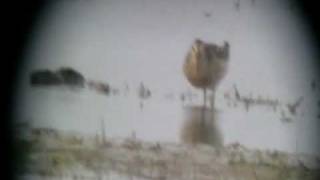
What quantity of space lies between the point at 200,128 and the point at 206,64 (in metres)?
0.13

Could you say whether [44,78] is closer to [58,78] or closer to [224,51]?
[58,78]

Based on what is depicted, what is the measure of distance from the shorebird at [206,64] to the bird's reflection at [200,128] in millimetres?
23

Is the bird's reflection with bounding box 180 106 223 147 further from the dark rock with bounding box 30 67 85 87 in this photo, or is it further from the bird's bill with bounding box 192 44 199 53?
the dark rock with bounding box 30 67 85 87

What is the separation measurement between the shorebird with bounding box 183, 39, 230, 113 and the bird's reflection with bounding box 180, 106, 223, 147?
23mm

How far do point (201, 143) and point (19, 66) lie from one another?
41 cm

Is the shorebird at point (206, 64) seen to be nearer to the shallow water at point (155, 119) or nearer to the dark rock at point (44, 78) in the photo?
the shallow water at point (155, 119)

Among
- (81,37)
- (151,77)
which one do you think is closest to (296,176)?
(151,77)

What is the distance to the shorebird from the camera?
1.35 meters

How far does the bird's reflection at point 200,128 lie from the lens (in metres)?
1.36

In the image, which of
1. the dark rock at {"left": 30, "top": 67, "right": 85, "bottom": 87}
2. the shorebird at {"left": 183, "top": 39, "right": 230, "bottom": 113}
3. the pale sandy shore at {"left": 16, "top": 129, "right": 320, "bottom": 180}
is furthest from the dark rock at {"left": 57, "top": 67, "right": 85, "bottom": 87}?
the shorebird at {"left": 183, "top": 39, "right": 230, "bottom": 113}

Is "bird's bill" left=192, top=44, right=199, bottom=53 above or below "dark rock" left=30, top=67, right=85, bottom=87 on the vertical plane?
above

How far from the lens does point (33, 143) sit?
55.1 inches

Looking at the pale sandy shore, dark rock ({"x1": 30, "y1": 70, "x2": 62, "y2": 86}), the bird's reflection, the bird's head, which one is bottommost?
the pale sandy shore

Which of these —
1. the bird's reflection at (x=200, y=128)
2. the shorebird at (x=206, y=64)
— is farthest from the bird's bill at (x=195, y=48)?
the bird's reflection at (x=200, y=128)
